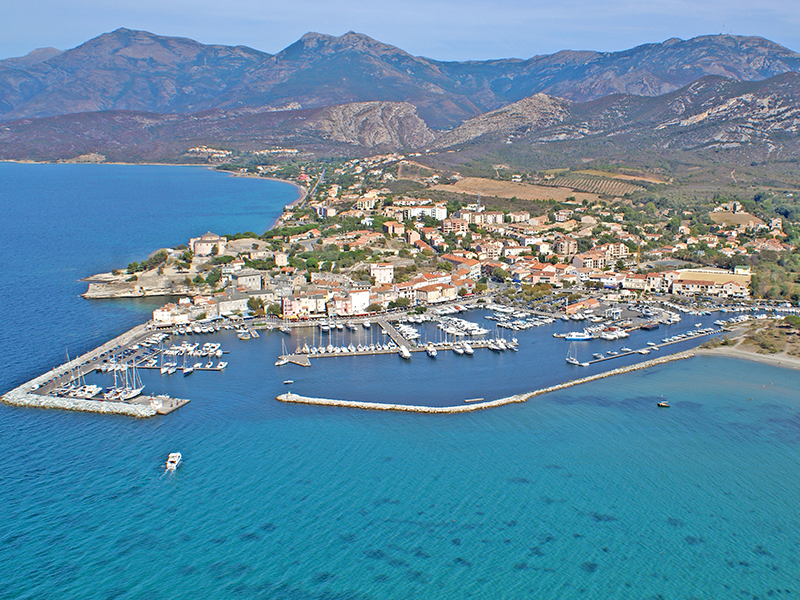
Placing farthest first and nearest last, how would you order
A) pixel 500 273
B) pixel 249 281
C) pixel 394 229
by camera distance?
pixel 394 229
pixel 500 273
pixel 249 281

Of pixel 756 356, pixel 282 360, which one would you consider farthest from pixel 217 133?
pixel 756 356

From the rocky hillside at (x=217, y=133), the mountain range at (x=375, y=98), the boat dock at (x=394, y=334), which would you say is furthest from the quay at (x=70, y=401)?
the rocky hillside at (x=217, y=133)

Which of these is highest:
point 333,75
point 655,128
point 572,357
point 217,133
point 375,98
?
point 333,75

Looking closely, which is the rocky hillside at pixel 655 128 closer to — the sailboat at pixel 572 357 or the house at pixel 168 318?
the house at pixel 168 318

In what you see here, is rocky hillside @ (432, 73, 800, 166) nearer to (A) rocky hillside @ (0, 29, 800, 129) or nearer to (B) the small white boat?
(A) rocky hillside @ (0, 29, 800, 129)

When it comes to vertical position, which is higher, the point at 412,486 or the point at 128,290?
the point at 128,290

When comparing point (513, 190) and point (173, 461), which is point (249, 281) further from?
point (513, 190)

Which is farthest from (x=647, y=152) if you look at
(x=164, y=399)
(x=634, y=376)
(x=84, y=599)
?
(x=84, y=599)
